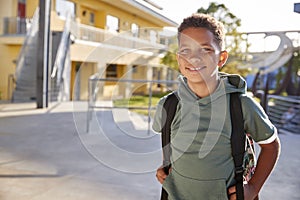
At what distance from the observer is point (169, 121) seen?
1130 mm

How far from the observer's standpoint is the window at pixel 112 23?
1286cm

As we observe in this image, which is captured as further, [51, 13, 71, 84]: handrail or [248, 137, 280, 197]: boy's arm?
[51, 13, 71, 84]: handrail

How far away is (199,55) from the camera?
1046 millimetres

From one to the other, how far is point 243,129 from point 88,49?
11.8m

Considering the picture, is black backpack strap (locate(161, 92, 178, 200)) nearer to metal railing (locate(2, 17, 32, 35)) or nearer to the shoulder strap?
the shoulder strap

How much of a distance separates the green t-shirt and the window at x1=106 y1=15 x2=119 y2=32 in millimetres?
11869

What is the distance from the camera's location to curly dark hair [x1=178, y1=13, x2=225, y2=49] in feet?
3.47

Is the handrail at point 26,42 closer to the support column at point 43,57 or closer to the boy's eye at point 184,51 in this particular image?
the support column at point 43,57

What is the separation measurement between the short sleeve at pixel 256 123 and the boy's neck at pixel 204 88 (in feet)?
0.30

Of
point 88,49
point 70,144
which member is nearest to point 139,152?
point 70,144

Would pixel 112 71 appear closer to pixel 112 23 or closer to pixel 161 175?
pixel 112 23

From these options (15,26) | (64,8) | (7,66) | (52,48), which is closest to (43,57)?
(52,48)

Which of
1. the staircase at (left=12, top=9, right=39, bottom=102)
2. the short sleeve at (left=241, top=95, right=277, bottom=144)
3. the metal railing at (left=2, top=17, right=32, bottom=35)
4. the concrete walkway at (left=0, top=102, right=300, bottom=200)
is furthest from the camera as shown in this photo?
the metal railing at (left=2, top=17, right=32, bottom=35)

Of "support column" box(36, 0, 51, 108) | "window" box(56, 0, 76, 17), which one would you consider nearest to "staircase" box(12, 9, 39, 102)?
"window" box(56, 0, 76, 17)
